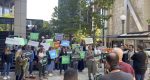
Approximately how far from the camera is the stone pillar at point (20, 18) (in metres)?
27.8

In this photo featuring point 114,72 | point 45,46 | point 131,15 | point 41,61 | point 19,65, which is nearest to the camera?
point 114,72

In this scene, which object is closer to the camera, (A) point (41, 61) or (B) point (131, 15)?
(A) point (41, 61)

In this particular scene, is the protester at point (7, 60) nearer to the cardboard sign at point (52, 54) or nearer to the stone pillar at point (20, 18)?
the cardboard sign at point (52, 54)

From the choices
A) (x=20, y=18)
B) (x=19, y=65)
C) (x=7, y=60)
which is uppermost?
(x=20, y=18)

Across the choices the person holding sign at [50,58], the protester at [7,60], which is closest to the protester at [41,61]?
the person holding sign at [50,58]

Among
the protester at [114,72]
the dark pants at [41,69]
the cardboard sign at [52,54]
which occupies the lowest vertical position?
the dark pants at [41,69]

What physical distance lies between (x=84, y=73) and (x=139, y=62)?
8.98 meters

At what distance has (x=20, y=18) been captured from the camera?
2827 centimetres

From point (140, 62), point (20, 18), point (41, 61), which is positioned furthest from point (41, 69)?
point (20, 18)

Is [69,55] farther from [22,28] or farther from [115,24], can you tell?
[115,24]

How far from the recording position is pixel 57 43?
2127 cm

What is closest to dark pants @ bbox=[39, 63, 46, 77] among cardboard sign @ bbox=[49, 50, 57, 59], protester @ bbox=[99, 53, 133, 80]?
cardboard sign @ bbox=[49, 50, 57, 59]

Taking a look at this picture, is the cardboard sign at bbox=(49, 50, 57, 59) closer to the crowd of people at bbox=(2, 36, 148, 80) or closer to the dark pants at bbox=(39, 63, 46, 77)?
the crowd of people at bbox=(2, 36, 148, 80)

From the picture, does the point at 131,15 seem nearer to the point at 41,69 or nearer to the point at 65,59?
the point at 65,59
